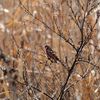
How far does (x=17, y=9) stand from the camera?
1.30m

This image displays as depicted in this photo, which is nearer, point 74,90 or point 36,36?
point 74,90

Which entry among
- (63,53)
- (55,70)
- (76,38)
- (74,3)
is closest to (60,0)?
(74,3)

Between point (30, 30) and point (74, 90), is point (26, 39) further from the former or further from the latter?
point (74, 90)

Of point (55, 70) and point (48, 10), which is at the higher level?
point (48, 10)

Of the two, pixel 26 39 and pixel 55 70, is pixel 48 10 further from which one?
pixel 55 70

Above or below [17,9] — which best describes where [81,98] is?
below

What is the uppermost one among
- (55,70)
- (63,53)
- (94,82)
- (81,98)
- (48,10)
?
(48,10)

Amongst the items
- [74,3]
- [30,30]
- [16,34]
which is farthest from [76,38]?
[16,34]

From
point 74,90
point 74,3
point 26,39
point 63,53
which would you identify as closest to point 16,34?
point 26,39

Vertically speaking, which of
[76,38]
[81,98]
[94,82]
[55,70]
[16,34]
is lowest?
[81,98]

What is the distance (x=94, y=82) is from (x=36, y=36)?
646 mm

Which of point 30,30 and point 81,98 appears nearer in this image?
point 81,98

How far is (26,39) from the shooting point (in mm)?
1335

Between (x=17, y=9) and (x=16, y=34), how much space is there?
228 millimetres
